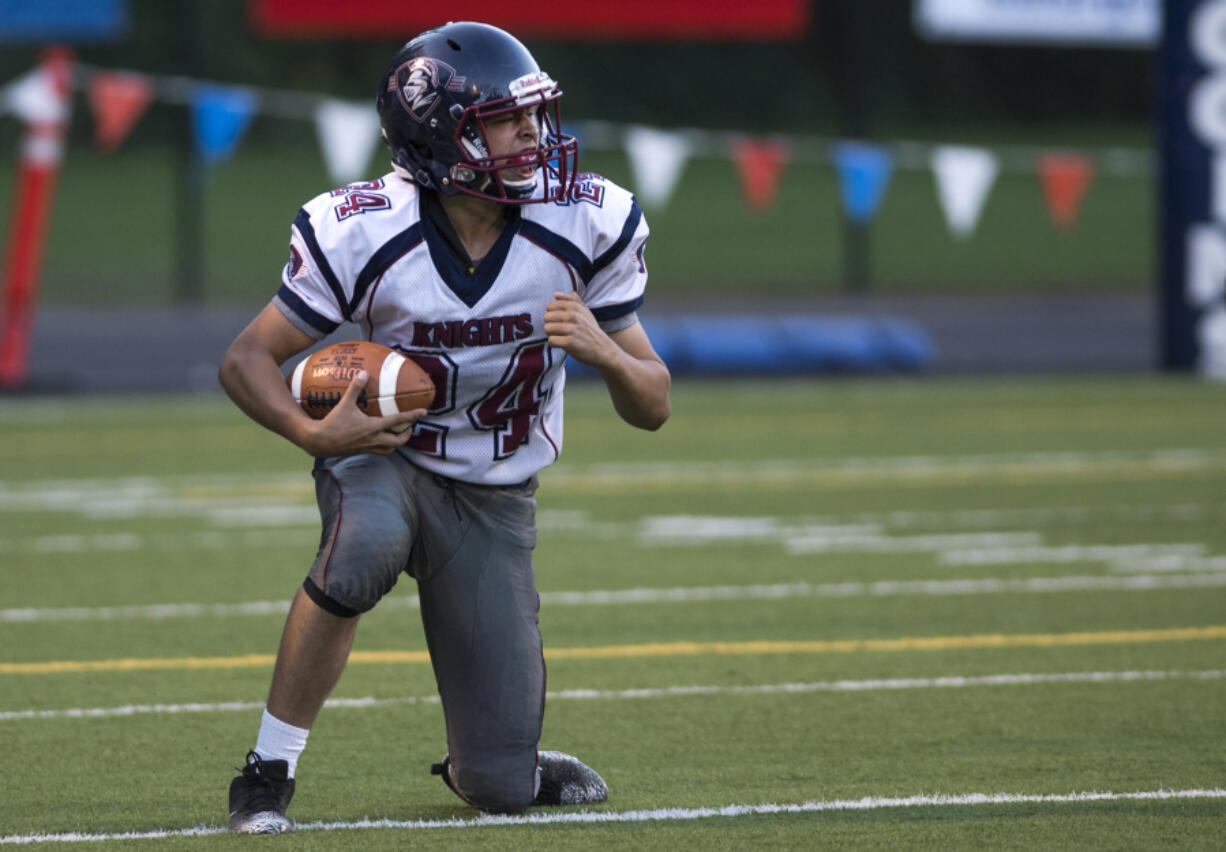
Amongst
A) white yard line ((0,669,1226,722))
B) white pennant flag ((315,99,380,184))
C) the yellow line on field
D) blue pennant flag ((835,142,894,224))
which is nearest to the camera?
white yard line ((0,669,1226,722))

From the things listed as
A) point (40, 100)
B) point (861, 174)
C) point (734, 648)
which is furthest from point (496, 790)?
point (861, 174)

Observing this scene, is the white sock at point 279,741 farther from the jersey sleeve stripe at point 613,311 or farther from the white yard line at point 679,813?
the jersey sleeve stripe at point 613,311

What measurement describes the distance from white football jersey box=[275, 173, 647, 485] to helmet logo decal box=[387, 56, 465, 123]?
172 millimetres

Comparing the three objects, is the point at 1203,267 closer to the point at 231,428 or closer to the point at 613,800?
the point at 231,428

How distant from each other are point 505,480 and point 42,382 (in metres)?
9.63

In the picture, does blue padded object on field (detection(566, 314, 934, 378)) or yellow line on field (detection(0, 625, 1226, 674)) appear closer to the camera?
yellow line on field (detection(0, 625, 1226, 674))

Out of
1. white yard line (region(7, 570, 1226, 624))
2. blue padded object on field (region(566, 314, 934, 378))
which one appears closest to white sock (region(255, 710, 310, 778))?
white yard line (region(7, 570, 1226, 624))

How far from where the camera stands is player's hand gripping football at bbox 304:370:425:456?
4137mm

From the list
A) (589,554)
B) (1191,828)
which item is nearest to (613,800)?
(1191,828)

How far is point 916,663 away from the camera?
5.90 metres

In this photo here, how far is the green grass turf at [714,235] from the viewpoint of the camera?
22986 mm

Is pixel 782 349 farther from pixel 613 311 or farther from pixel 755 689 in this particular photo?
pixel 613 311

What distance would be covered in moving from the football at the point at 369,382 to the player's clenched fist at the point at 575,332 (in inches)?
10.9

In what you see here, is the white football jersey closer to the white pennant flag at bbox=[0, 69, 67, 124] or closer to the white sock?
the white sock
